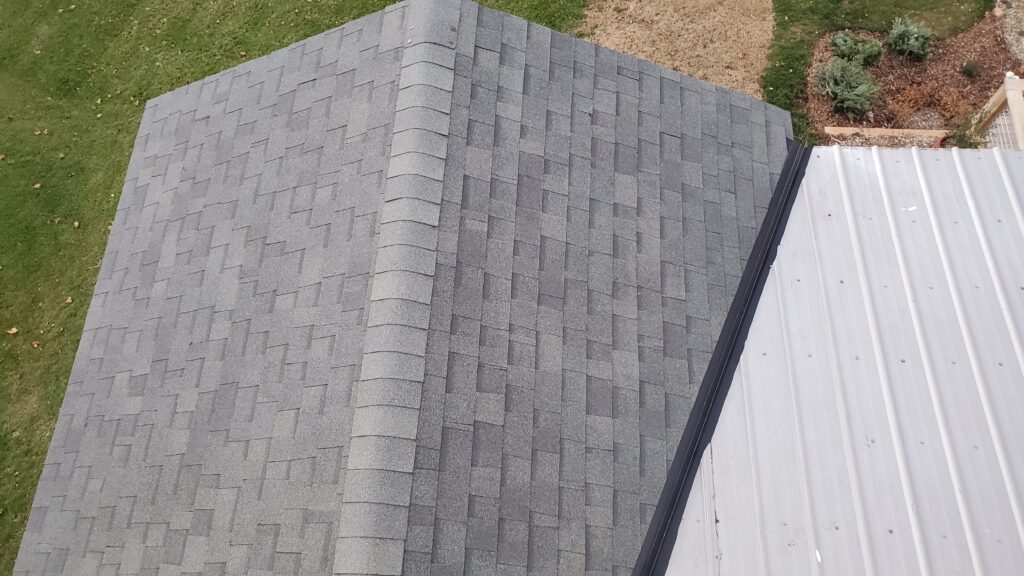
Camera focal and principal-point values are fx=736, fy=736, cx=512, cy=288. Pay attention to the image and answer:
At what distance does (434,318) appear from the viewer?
6367mm

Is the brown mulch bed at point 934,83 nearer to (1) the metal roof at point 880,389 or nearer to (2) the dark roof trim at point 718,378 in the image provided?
(1) the metal roof at point 880,389

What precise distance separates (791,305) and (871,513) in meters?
2.23

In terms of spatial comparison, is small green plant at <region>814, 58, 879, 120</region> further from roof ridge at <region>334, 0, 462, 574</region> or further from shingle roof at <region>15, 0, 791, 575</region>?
roof ridge at <region>334, 0, 462, 574</region>

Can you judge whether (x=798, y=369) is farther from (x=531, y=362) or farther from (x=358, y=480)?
(x=358, y=480)

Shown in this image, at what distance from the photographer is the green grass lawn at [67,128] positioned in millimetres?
11938

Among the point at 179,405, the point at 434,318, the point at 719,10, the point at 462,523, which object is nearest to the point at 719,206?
the point at 434,318

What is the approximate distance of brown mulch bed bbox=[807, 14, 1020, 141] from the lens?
563 inches

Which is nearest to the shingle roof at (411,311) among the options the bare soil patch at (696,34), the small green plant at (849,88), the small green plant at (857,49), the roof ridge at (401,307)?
the roof ridge at (401,307)

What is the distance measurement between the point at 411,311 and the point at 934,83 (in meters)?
13.3

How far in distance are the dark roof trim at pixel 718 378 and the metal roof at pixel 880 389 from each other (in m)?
0.09

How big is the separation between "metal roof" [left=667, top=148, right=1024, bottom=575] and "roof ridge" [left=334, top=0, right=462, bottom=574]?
2602mm

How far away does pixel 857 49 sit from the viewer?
49.1ft

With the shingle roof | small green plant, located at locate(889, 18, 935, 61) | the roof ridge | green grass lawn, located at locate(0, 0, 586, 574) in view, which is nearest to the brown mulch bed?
small green plant, located at locate(889, 18, 935, 61)

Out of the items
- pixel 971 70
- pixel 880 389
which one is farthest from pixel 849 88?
pixel 880 389
